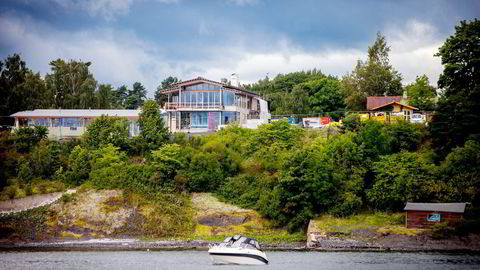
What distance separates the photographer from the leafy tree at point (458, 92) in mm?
63438

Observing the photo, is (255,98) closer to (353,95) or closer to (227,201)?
(353,95)

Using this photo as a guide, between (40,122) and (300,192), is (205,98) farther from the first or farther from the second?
(300,192)

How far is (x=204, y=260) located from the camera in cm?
5091

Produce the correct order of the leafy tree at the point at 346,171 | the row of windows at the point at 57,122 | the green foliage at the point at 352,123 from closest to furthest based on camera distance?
the leafy tree at the point at 346,171 < the green foliage at the point at 352,123 < the row of windows at the point at 57,122

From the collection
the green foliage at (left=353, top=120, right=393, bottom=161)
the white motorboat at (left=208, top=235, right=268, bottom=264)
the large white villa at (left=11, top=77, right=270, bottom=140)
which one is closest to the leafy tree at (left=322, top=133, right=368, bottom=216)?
the green foliage at (left=353, top=120, right=393, bottom=161)

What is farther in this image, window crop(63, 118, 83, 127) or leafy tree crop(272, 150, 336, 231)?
window crop(63, 118, 83, 127)

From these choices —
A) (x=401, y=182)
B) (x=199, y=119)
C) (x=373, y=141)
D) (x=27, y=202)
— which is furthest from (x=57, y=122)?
(x=401, y=182)

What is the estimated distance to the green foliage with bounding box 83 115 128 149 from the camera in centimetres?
7500

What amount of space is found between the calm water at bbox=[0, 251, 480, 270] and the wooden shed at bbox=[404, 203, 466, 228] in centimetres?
485

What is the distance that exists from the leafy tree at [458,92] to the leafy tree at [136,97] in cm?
7374

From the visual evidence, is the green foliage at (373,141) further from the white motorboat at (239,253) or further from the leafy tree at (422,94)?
the white motorboat at (239,253)

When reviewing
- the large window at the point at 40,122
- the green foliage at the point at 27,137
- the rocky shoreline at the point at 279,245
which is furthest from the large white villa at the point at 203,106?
the rocky shoreline at the point at 279,245

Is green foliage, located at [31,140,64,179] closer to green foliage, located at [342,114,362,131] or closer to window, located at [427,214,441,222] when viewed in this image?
green foliage, located at [342,114,362,131]

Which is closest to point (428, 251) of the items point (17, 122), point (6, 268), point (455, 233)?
point (455, 233)
